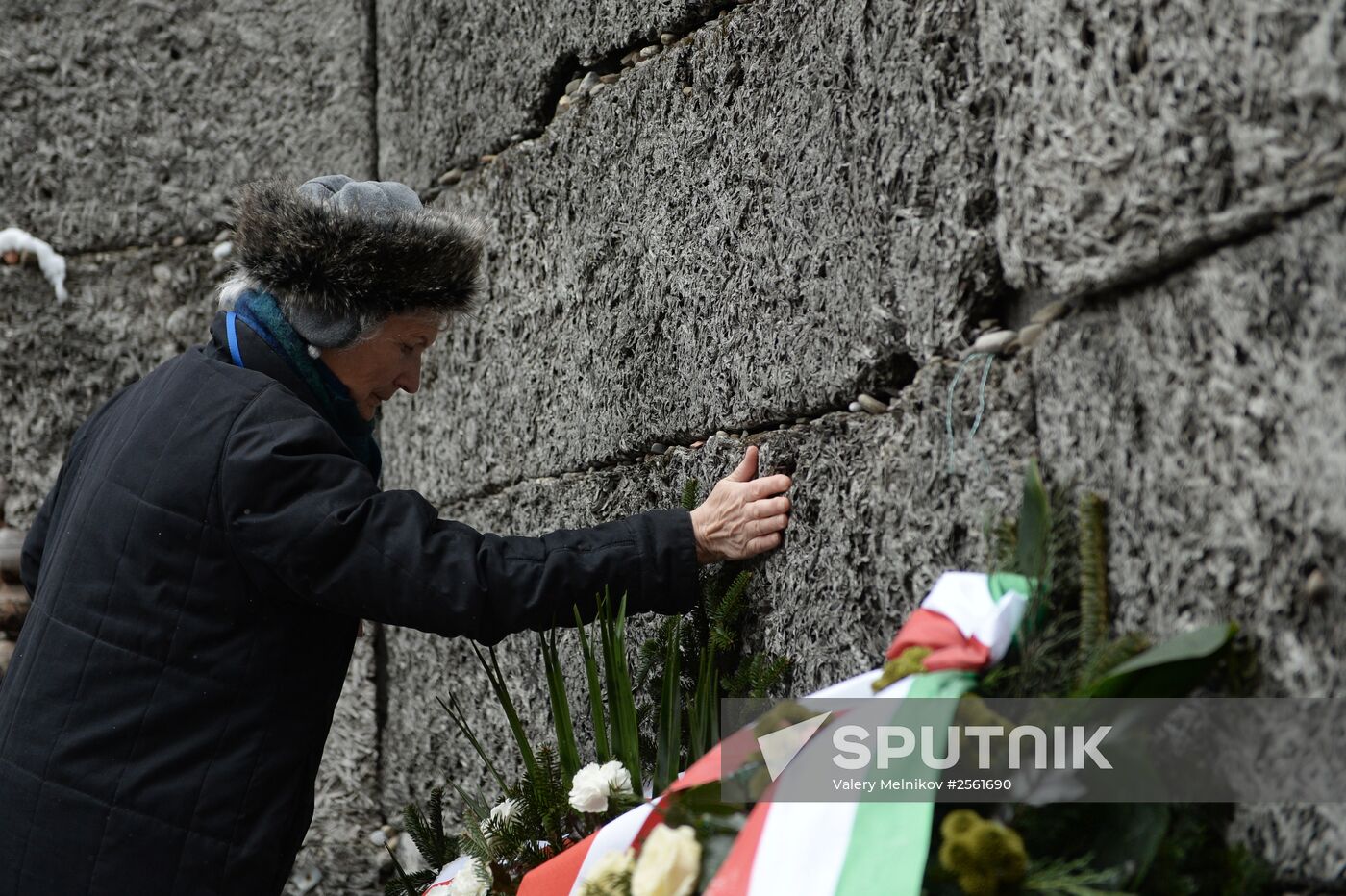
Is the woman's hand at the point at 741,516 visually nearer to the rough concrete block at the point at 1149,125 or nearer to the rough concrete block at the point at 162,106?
the rough concrete block at the point at 1149,125

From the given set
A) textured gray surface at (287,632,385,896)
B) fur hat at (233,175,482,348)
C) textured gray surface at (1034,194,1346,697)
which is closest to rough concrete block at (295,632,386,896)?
textured gray surface at (287,632,385,896)

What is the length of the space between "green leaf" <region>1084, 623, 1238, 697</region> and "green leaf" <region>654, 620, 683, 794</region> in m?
0.90

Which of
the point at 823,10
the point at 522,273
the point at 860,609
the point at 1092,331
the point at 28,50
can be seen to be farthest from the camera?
the point at 28,50

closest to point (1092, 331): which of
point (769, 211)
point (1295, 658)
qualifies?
point (1295, 658)

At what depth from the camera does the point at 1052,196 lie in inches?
58.9

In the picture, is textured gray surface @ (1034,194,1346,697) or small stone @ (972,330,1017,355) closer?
textured gray surface @ (1034,194,1346,697)

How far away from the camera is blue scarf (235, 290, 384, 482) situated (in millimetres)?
2195

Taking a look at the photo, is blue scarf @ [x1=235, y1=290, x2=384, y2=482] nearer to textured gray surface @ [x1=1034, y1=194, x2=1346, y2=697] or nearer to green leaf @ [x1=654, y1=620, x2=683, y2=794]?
green leaf @ [x1=654, y1=620, x2=683, y2=794]

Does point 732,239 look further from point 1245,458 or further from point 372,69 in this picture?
point 372,69

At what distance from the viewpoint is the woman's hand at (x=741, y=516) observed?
2.04 m

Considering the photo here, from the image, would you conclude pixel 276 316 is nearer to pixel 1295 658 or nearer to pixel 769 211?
pixel 769 211

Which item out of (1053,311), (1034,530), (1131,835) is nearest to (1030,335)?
(1053,311)

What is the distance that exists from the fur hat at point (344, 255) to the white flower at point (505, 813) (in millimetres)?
799

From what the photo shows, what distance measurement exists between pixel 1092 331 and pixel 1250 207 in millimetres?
257
